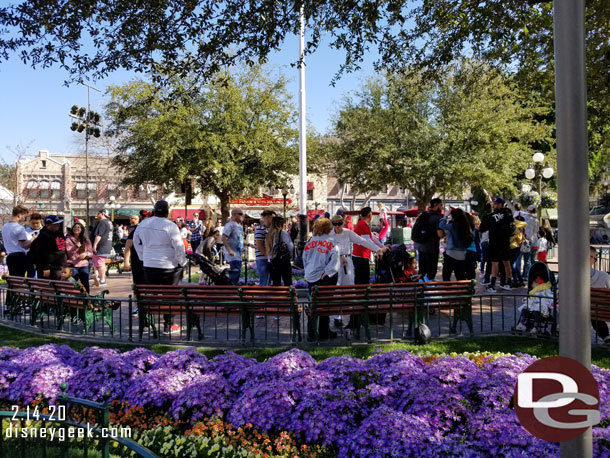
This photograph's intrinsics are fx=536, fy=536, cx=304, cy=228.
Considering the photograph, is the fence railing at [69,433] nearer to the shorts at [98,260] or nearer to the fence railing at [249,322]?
the fence railing at [249,322]

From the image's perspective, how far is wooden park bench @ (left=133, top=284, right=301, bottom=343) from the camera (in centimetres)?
693

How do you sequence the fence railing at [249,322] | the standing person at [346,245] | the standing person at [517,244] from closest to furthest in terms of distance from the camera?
the fence railing at [249,322] → the standing person at [346,245] → the standing person at [517,244]

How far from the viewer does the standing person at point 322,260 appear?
7195 mm

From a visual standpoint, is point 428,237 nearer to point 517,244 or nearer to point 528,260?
point 517,244

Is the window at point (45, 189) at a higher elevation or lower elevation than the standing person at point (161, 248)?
higher

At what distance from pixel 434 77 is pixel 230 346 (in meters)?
5.63

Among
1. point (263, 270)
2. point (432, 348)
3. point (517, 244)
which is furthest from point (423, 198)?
point (432, 348)

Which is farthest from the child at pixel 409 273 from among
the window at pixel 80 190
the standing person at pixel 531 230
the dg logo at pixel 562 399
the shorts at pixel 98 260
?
the window at pixel 80 190

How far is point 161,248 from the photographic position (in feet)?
24.4

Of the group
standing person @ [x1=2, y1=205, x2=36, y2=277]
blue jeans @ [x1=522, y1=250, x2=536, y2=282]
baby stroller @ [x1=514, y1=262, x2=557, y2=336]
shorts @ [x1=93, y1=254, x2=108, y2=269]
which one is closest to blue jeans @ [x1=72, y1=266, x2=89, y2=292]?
standing person @ [x1=2, y1=205, x2=36, y2=277]

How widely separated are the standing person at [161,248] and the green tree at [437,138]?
21981 millimetres

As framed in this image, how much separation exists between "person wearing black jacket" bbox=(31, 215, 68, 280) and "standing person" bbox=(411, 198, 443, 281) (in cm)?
600

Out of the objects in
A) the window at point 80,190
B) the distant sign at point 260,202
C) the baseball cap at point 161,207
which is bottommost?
the baseball cap at point 161,207

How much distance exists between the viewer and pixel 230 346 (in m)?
6.97
